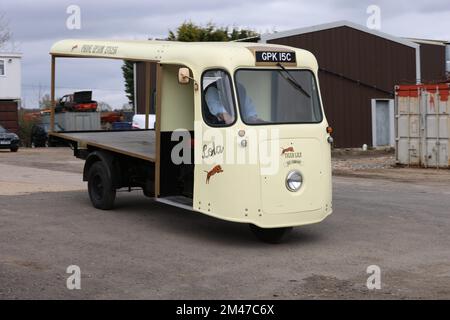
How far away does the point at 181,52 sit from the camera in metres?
10.1

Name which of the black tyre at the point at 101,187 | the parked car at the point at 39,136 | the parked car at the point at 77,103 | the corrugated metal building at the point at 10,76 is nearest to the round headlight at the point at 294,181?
the black tyre at the point at 101,187

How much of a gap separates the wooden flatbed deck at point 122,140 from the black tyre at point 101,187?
384mm

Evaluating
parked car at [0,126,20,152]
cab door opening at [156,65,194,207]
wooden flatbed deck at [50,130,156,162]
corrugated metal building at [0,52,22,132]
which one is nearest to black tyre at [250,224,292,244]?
cab door opening at [156,65,194,207]

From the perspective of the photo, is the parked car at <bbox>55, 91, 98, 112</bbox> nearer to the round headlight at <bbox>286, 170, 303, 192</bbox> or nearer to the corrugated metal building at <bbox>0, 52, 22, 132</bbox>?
the round headlight at <bbox>286, 170, 303, 192</bbox>

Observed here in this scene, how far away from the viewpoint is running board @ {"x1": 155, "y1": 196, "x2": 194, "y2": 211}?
1012cm

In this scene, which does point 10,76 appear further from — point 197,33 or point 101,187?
point 101,187

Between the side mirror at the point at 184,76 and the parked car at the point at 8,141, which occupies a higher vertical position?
the side mirror at the point at 184,76

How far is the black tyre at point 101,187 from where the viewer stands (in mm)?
12094

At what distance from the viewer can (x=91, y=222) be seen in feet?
36.7

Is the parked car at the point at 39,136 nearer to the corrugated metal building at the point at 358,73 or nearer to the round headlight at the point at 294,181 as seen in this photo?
the corrugated metal building at the point at 358,73

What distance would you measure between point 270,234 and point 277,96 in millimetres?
1848

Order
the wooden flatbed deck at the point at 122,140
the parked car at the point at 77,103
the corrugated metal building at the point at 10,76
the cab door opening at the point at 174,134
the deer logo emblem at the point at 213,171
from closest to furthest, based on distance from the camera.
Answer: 1. the deer logo emblem at the point at 213,171
2. the cab door opening at the point at 174,134
3. the wooden flatbed deck at the point at 122,140
4. the parked car at the point at 77,103
5. the corrugated metal building at the point at 10,76

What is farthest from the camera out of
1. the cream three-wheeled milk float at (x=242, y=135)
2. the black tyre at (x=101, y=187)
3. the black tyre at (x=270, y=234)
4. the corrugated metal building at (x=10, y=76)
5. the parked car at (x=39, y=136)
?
the corrugated metal building at (x=10, y=76)

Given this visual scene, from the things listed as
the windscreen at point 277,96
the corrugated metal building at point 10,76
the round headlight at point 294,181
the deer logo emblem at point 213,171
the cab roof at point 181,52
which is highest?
the corrugated metal building at point 10,76
